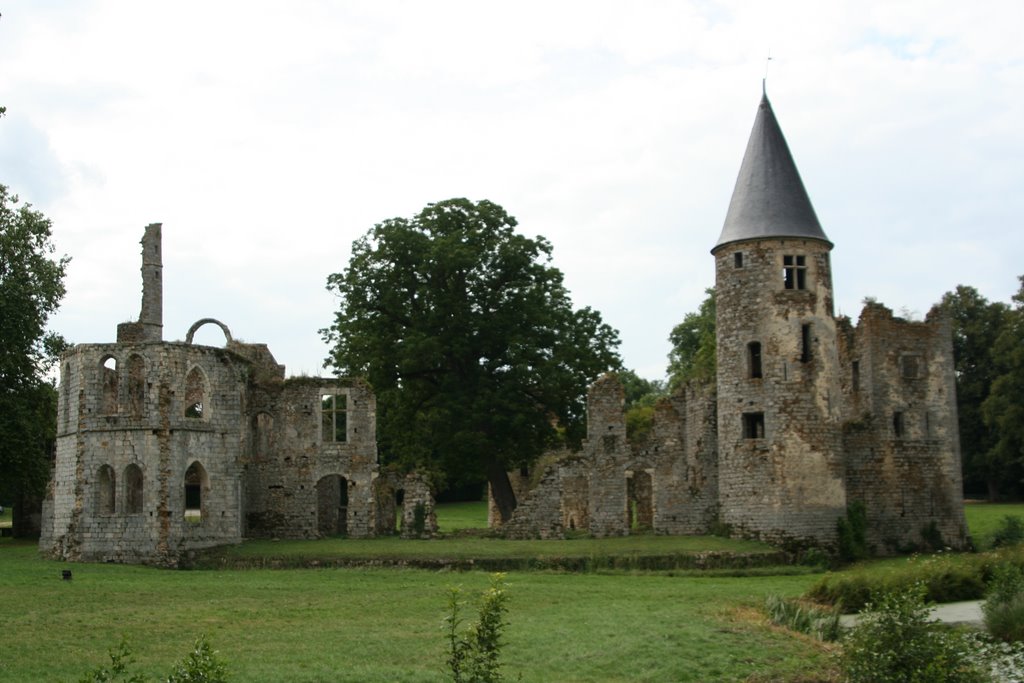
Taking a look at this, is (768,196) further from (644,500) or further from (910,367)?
(644,500)

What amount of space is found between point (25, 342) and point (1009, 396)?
1789 inches

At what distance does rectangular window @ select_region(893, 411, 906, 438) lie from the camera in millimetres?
37719

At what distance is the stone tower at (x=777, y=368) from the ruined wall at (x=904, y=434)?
3.02m

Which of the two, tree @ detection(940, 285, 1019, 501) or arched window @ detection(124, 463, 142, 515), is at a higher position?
tree @ detection(940, 285, 1019, 501)

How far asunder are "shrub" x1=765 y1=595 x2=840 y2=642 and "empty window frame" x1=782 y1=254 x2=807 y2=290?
595 inches

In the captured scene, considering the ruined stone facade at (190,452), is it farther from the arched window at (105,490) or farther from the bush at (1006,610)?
the bush at (1006,610)

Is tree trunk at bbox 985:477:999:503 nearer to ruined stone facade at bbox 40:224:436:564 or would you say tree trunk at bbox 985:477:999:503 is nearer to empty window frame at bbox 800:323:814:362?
empty window frame at bbox 800:323:814:362

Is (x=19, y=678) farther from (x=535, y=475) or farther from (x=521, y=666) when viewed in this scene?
(x=535, y=475)

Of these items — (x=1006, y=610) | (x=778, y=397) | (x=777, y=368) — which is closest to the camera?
(x=1006, y=610)

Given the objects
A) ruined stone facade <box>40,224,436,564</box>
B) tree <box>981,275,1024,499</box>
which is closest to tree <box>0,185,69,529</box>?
ruined stone facade <box>40,224,436,564</box>

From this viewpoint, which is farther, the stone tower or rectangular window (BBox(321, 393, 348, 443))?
rectangular window (BBox(321, 393, 348, 443))

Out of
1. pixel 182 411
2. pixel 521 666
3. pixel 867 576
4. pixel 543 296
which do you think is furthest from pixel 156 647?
pixel 543 296

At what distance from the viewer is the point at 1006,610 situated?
779 inches

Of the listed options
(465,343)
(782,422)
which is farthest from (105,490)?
(782,422)
